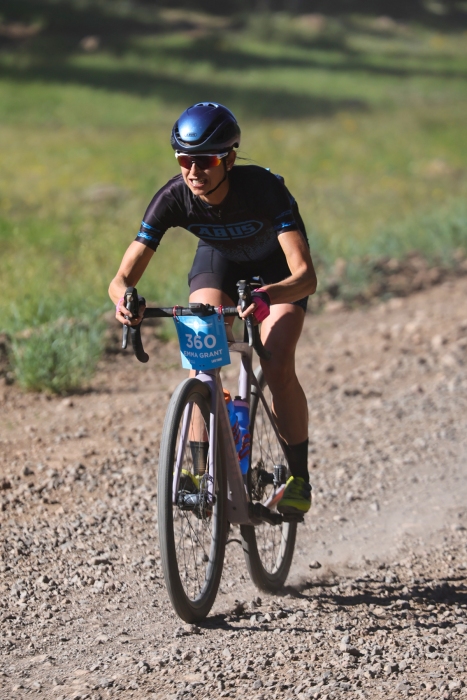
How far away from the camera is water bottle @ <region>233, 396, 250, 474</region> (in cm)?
438

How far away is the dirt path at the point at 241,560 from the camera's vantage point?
3.71 meters

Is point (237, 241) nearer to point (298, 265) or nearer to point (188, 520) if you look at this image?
point (298, 265)

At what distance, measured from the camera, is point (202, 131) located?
3967mm

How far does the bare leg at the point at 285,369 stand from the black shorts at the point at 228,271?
100mm

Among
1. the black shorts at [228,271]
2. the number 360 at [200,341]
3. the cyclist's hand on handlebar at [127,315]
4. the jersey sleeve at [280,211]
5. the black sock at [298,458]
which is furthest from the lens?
the black sock at [298,458]

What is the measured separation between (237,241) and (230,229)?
8cm

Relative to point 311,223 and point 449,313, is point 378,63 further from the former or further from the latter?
point 449,313

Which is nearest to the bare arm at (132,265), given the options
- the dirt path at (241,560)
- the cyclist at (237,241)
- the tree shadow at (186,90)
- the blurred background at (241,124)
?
the cyclist at (237,241)

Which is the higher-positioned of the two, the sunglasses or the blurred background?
the blurred background

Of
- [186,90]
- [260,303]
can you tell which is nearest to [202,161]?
[260,303]

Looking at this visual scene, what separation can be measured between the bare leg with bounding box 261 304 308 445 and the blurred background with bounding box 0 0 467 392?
3.07 meters

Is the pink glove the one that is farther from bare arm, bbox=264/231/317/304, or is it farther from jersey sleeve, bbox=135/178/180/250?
jersey sleeve, bbox=135/178/180/250

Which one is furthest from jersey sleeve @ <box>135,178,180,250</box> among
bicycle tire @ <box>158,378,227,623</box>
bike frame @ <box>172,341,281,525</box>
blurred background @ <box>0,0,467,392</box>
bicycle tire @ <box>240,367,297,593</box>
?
blurred background @ <box>0,0,467,392</box>

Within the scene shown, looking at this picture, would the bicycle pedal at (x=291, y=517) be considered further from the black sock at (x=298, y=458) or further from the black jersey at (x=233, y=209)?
the black jersey at (x=233, y=209)
